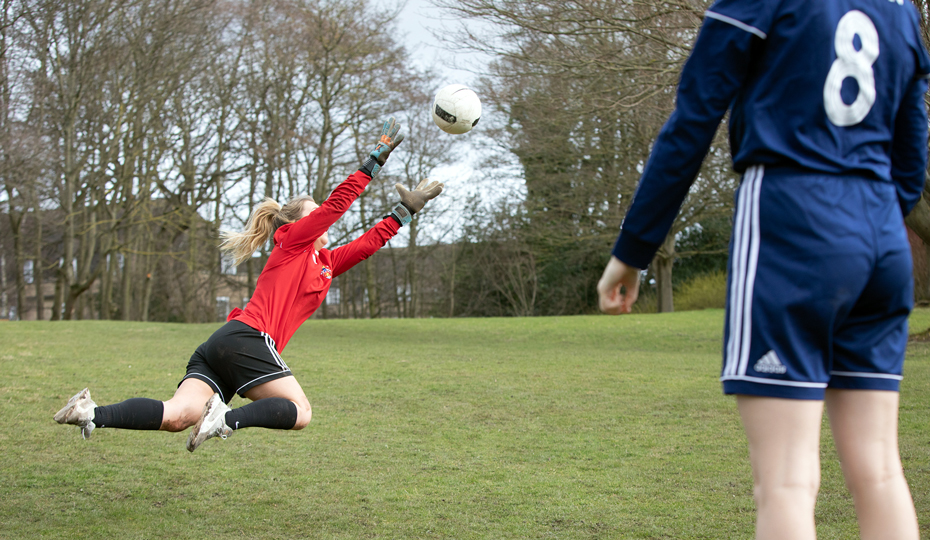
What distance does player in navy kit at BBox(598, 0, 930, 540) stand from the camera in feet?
5.40

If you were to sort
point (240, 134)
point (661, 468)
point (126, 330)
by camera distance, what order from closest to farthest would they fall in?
point (661, 468)
point (126, 330)
point (240, 134)

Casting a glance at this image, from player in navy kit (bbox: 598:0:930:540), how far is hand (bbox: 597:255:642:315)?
0.18 ft

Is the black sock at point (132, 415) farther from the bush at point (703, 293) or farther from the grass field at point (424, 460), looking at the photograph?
the bush at point (703, 293)

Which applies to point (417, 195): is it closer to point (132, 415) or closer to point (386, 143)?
point (386, 143)

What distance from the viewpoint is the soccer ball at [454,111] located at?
18.4 ft

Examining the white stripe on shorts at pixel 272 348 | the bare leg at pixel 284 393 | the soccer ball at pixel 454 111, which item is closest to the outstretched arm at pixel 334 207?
the white stripe on shorts at pixel 272 348

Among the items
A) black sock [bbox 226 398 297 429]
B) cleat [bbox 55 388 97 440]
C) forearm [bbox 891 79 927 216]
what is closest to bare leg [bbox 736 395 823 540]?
forearm [bbox 891 79 927 216]

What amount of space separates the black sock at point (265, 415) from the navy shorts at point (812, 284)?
8.58ft

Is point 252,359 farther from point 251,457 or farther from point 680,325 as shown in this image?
point 680,325

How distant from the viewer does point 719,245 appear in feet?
84.5

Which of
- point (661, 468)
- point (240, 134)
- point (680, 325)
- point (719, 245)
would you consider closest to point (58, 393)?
point (661, 468)

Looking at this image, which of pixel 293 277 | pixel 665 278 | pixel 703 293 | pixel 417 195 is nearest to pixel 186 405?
pixel 293 277

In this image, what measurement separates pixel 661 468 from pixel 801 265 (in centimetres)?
339

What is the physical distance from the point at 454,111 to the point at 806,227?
4.22 meters
